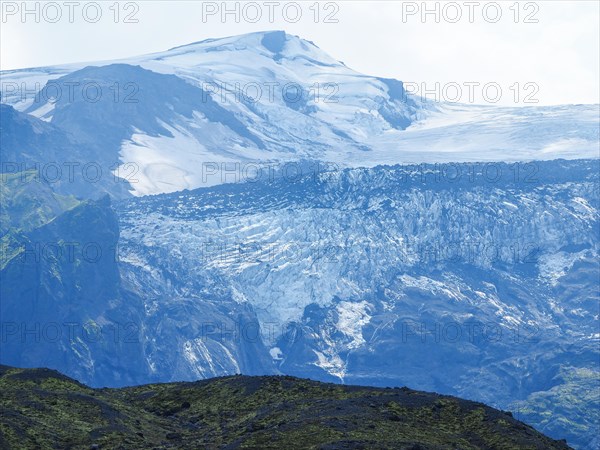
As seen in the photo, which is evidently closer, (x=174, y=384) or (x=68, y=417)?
(x=68, y=417)

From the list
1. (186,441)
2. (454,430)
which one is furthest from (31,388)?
(454,430)

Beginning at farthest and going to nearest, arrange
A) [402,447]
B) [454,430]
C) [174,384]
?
[174,384] → [454,430] → [402,447]

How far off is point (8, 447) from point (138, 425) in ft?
46.4

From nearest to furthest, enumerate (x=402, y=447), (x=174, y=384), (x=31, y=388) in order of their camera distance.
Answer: (x=402, y=447)
(x=31, y=388)
(x=174, y=384)

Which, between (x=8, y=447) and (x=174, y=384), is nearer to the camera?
(x=8, y=447)

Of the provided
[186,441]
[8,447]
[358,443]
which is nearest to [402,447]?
[358,443]

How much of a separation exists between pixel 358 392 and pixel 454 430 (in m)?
13.1

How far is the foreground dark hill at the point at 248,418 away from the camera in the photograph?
8519cm

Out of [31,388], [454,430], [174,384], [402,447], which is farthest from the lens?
[174,384]

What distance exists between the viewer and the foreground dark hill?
8519 centimetres

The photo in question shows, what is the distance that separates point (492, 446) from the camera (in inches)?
3371

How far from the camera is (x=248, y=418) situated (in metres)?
94.8

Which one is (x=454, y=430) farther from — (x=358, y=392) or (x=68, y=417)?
(x=68, y=417)

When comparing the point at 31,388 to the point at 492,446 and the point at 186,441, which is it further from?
the point at 492,446
